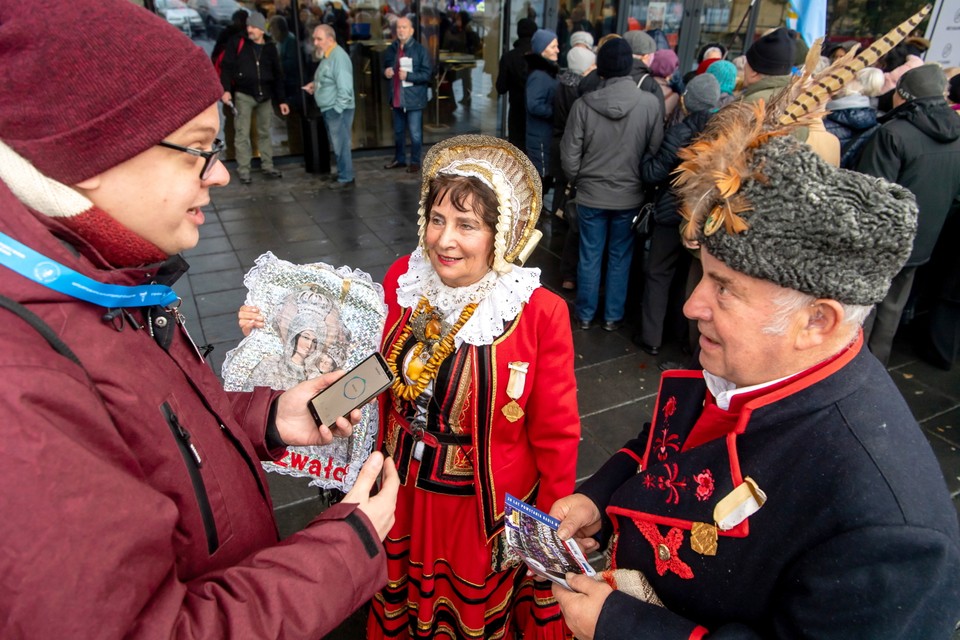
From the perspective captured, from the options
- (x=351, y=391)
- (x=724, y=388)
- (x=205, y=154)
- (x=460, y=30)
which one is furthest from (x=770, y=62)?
(x=460, y=30)

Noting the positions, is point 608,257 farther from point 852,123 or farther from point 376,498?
point 376,498

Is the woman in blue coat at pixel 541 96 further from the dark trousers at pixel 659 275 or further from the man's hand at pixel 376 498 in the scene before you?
the man's hand at pixel 376 498

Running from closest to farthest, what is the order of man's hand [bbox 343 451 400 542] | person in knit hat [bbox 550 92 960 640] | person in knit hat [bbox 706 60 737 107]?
person in knit hat [bbox 550 92 960 640], man's hand [bbox 343 451 400 542], person in knit hat [bbox 706 60 737 107]

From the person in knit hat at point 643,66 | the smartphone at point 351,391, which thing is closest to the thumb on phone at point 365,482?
the smartphone at point 351,391

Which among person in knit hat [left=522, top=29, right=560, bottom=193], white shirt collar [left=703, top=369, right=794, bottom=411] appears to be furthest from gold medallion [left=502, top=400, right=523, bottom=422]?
person in knit hat [left=522, top=29, right=560, bottom=193]

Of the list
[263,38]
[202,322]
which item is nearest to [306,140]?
[263,38]

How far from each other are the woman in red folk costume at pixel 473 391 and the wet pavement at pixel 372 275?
0.80 meters

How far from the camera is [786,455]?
1.31 m

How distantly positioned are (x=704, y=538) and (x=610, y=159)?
401cm

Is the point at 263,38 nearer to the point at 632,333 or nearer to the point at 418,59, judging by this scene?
the point at 418,59

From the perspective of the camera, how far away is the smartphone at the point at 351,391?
172 cm

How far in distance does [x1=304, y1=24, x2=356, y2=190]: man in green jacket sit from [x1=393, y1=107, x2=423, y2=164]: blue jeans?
106 centimetres

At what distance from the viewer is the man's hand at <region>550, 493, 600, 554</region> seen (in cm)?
189

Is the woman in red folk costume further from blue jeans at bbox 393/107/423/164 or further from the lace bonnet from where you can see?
blue jeans at bbox 393/107/423/164
